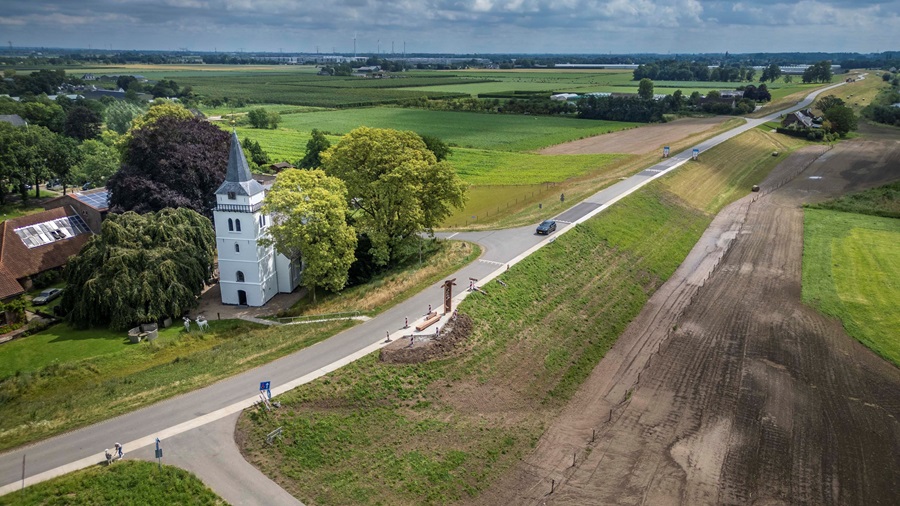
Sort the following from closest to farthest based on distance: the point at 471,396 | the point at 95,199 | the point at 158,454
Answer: the point at 158,454
the point at 471,396
the point at 95,199

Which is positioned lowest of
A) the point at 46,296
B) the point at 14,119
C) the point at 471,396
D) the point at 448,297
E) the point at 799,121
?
the point at 471,396

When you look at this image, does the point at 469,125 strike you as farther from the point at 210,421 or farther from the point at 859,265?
the point at 210,421

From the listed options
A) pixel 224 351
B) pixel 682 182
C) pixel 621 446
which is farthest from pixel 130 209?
pixel 682 182

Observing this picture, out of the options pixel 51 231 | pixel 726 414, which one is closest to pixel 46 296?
pixel 51 231

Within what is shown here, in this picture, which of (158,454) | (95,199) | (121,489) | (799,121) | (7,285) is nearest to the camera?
(121,489)

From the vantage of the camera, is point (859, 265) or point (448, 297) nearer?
point (448, 297)

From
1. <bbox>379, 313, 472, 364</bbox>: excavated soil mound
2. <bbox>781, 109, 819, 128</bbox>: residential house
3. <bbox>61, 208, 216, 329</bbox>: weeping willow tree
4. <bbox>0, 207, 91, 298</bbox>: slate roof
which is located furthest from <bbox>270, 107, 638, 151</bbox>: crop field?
<bbox>379, 313, 472, 364</bbox>: excavated soil mound

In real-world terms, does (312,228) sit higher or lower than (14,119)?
lower

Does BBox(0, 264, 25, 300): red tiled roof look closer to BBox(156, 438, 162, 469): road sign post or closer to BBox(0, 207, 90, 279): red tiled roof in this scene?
BBox(0, 207, 90, 279): red tiled roof

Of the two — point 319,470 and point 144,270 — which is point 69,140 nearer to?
point 144,270
